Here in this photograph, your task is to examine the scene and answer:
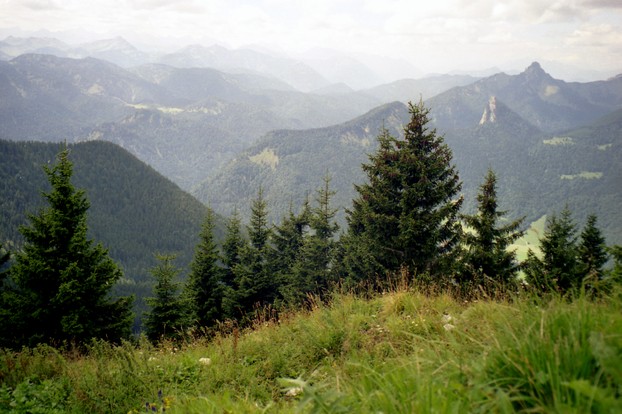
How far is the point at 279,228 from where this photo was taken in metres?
31.1

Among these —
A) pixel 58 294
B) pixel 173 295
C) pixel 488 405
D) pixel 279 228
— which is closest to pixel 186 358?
pixel 488 405

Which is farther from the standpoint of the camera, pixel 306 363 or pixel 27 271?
pixel 27 271

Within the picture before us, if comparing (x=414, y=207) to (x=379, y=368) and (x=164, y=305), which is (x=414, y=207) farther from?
(x=164, y=305)

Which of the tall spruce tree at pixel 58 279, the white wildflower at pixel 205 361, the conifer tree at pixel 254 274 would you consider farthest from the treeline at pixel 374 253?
the white wildflower at pixel 205 361

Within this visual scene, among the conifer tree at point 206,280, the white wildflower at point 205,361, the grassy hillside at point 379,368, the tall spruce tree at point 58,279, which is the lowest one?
the conifer tree at point 206,280

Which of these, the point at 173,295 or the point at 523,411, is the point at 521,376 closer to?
the point at 523,411

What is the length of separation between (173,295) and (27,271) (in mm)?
7379

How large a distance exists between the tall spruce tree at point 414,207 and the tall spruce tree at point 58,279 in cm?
1260

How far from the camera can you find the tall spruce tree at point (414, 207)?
54.1 feet

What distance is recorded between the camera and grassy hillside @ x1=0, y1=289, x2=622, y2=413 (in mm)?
2086

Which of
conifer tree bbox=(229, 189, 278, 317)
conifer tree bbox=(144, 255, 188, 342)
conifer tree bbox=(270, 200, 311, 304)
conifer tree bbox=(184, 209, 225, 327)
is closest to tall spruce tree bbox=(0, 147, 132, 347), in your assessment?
conifer tree bbox=(144, 255, 188, 342)

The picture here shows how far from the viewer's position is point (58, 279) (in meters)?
15.9

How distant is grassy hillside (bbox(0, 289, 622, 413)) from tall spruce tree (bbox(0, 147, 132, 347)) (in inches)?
416

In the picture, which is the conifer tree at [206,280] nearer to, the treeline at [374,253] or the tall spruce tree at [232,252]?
the tall spruce tree at [232,252]
